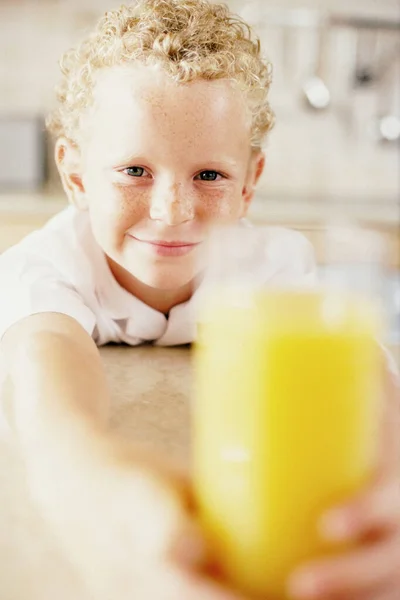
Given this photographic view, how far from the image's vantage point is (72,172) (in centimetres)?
95

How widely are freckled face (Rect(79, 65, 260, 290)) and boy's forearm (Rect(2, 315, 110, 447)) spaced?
0.14 m

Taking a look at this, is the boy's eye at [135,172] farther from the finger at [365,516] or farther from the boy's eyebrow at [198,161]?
the finger at [365,516]

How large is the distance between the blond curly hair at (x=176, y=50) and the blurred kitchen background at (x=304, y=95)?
1.37 meters

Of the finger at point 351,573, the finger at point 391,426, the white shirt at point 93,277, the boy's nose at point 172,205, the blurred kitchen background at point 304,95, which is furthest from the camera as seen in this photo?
the blurred kitchen background at point 304,95

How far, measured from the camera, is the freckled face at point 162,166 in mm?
729

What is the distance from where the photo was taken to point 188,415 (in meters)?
0.63

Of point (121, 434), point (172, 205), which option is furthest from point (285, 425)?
point (172, 205)

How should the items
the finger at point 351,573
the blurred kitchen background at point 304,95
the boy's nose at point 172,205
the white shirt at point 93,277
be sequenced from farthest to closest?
the blurred kitchen background at point 304,95 < the white shirt at point 93,277 < the boy's nose at point 172,205 < the finger at point 351,573

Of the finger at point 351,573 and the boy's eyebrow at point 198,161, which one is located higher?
the boy's eyebrow at point 198,161

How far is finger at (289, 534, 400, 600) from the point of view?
31 cm

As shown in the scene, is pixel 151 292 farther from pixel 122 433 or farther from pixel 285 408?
pixel 285 408

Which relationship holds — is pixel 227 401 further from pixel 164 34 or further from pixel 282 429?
pixel 164 34

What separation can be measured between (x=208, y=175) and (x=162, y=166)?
6 cm

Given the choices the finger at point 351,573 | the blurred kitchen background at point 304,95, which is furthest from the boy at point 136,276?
the blurred kitchen background at point 304,95
